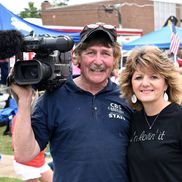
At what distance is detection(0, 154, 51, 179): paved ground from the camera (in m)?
6.79

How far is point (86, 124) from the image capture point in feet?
8.86

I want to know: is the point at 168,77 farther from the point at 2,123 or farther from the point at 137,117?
the point at 2,123

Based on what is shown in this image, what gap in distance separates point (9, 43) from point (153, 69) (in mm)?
991

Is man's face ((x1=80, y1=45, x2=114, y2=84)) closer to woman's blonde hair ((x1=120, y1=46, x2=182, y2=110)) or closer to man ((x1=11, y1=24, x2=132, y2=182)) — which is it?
man ((x1=11, y1=24, x2=132, y2=182))

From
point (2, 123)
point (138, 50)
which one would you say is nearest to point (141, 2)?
point (2, 123)

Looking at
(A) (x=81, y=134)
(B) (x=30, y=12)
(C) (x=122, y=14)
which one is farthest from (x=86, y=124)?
(B) (x=30, y=12)

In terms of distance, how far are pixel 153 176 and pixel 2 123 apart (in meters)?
9.14

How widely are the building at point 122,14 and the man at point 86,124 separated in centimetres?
4503

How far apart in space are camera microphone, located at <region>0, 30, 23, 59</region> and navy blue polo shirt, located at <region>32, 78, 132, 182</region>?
0.59 m

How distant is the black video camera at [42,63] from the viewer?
2.36m

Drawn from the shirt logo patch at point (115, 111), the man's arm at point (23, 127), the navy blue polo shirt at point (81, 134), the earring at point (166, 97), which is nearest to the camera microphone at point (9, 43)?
the man's arm at point (23, 127)

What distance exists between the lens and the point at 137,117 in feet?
9.49

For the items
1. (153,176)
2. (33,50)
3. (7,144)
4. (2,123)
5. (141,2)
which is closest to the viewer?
(33,50)

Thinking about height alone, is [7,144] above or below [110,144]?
below
